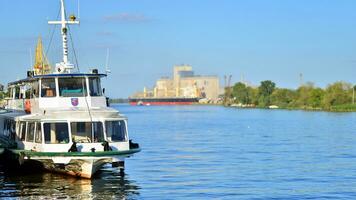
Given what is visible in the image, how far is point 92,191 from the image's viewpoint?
30.5 metres

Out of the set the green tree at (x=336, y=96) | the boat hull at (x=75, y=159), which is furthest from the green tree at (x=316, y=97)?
the boat hull at (x=75, y=159)

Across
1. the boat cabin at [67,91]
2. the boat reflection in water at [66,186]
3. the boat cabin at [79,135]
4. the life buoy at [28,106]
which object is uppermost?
the boat cabin at [67,91]

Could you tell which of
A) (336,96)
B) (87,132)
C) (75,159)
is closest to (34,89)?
(87,132)

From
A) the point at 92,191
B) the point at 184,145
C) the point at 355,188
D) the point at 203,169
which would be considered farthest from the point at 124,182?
the point at 184,145

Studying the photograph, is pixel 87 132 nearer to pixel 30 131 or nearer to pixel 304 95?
pixel 30 131

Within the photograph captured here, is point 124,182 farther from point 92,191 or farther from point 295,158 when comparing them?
point 295,158

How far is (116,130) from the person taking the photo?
3306 cm

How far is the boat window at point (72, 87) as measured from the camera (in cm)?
3403

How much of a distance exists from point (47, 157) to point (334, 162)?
60.9 ft

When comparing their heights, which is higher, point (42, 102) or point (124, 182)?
point (42, 102)

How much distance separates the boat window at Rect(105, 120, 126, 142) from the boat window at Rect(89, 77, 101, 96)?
2202 millimetres

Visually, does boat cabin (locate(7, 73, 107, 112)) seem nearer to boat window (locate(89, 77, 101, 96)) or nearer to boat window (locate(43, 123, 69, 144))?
boat window (locate(89, 77, 101, 96))

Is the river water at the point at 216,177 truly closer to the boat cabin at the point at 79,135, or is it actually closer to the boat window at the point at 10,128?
the boat cabin at the point at 79,135

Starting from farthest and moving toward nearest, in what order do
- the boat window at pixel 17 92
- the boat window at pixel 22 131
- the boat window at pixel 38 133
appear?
the boat window at pixel 17 92
the boat window at pixel 22 131
the boat window at pixel 38 133
